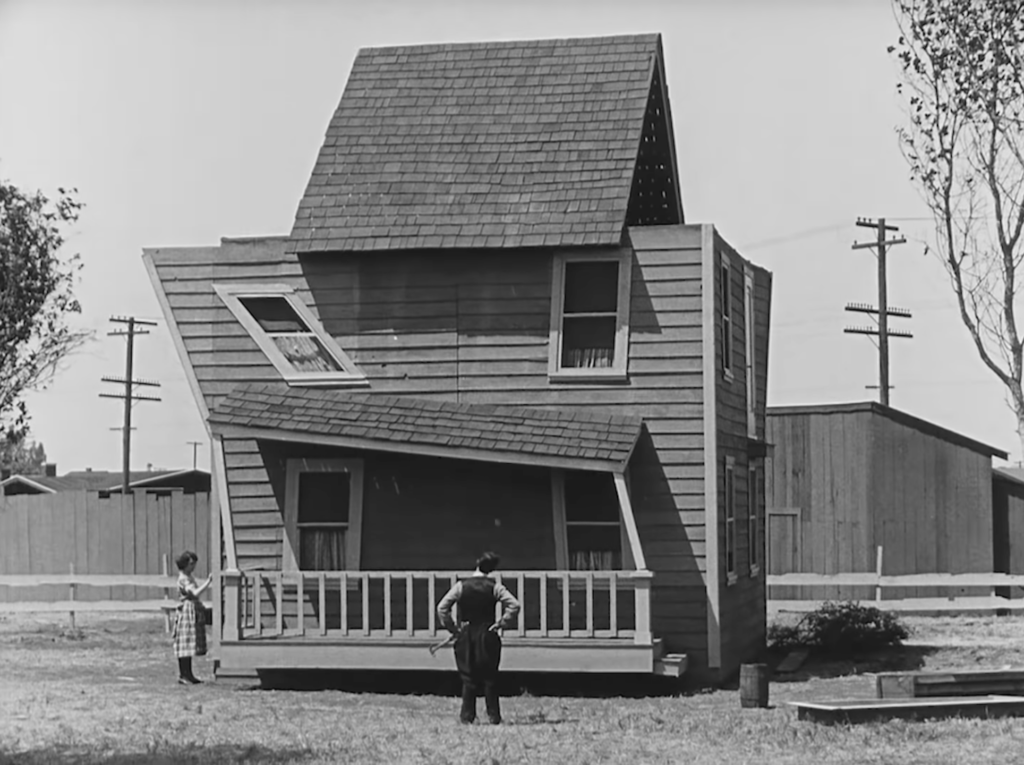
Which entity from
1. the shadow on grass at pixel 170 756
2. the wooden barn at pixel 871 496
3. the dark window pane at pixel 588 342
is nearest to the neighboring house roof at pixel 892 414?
the wooden barn at pixel 871 496

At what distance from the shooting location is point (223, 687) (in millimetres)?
20922

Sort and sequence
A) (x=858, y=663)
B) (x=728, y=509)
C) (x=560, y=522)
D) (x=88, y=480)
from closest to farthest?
(x=560, y=522), (x=728, y=509), (x=858, y=663), (x=88, y=480)

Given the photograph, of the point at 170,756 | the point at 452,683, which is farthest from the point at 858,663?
the point at 170,756

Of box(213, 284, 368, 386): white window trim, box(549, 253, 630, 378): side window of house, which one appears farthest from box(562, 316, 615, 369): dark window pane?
box(213, 284, 368, 386): white window trim

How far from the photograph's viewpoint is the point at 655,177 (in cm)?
2597

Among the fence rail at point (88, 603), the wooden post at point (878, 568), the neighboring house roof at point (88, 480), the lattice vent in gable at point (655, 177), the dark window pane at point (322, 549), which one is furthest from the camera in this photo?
the neighboring house roof at point (88, 480)

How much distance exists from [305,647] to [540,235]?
18.5 feet

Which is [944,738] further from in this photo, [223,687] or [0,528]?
[0,528]

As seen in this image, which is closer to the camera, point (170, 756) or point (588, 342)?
point (170, 756)

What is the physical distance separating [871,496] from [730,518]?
10.6m

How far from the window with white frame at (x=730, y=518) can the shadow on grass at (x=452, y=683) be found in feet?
6.95

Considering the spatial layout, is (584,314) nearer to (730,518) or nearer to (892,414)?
(730,518)

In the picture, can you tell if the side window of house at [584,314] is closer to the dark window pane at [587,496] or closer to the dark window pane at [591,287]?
the dark window pane at [591,287]

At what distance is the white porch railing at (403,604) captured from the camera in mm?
19484
